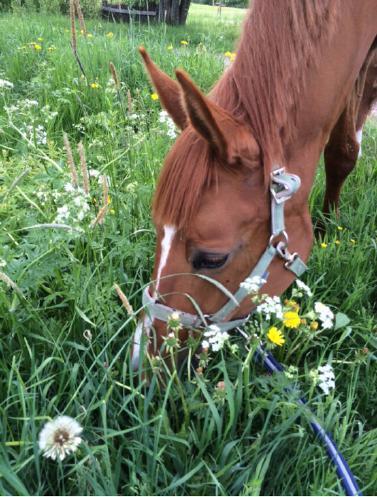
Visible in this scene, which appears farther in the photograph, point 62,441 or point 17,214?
point 17,214

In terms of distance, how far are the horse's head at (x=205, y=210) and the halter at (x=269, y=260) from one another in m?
0.02

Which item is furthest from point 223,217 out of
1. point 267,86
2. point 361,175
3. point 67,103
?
point 67,103

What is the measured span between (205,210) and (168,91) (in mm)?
399

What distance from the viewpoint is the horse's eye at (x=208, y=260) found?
131 centimetres

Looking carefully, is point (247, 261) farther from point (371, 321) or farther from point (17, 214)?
point (17, 214)

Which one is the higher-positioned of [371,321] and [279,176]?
[279,176]

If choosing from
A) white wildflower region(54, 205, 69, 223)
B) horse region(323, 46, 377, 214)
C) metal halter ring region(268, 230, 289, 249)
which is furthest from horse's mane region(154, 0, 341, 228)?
horse region(323, 46, 377, 214)

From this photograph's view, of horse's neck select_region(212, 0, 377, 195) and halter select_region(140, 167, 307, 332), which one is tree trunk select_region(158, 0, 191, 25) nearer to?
horse's neck select_region(212, 0, 377, 195)

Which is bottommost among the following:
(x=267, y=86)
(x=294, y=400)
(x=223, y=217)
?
(x=294, y=400)

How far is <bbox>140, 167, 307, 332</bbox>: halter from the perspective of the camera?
4.44 ft

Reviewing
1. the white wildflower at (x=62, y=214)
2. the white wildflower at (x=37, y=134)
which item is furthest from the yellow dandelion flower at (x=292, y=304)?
the white wildflower at (x=37, y=134)

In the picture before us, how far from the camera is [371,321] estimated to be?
1.75m

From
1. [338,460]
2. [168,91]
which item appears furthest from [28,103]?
[338,460]

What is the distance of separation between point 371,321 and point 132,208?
122cm
